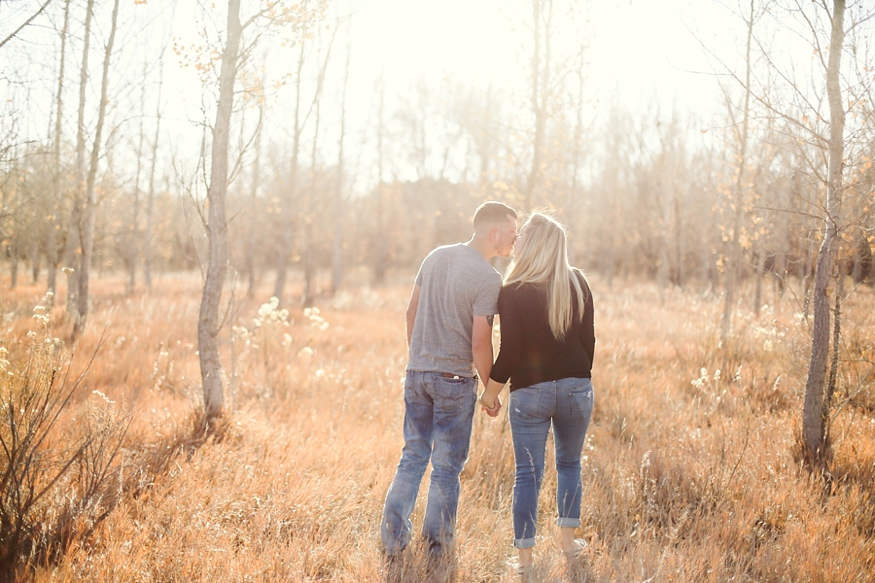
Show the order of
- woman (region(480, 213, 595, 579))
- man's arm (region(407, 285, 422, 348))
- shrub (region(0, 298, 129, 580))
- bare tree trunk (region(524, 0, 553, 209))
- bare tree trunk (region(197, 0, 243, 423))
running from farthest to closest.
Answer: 1. bare tree trunk (region(524, 0, 553, 209))
2. bare tree trunk (region(197, 0, 243, 423))
3. man's arm (region(407, 285, 422, 348))
4. woman (region(480, 213, 595, 579))
5. shrub (region(0, 298, 129, 580))

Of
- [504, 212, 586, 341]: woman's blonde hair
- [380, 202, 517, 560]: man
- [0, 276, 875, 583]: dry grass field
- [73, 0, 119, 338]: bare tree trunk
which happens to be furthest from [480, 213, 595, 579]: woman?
[73, 0, 119, 338]: bare tree trunk

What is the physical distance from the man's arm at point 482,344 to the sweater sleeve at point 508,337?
6cm

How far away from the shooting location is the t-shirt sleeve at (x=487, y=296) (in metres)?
3.03

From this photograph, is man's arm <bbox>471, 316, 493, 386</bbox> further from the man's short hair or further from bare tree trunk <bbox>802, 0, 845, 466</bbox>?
bare tree trunk <bbox>802, 0, 845, 466</bbox>

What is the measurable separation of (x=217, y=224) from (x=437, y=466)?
3023 mm

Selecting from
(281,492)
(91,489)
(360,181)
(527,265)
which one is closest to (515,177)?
(527,265)

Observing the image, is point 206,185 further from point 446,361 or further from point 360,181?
point 360,181

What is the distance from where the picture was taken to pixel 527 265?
3.04 metres

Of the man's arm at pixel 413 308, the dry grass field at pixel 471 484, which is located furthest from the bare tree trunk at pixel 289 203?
the man's arm at pixel 413 308

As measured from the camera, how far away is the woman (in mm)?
2990

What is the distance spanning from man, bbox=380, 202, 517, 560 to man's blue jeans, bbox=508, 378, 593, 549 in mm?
294

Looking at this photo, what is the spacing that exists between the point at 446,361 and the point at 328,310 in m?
12.3

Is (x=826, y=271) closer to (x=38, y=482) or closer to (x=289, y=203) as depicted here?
(x=38, y=482)

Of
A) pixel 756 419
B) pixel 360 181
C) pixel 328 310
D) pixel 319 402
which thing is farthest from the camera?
pixel 360 181
